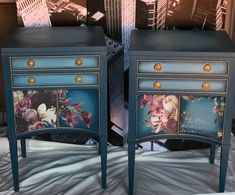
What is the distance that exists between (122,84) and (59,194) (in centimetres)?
69

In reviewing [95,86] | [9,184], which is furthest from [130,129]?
[9,184]

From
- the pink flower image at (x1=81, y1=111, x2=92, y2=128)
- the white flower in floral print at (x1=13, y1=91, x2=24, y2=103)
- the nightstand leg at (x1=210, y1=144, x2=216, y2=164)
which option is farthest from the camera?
the nightstand leg at (x1=210, y1=144, x2=216, y2=164)

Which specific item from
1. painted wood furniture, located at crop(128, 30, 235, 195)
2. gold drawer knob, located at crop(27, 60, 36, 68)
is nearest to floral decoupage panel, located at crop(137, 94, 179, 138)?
painted wood furniture, located at crop(128, 30, 235, 195)

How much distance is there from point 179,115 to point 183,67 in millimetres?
261

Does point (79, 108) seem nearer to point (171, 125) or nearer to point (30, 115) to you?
point (30, 115)

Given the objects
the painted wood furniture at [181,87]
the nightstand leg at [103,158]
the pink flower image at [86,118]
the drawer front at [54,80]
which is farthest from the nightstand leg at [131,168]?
the drawer front at [54,80]

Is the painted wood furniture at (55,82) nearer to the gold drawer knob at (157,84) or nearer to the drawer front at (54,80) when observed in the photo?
the drawer front at (54,80)

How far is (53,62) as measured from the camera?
212 centimetres

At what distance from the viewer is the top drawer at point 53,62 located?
6.91 feet

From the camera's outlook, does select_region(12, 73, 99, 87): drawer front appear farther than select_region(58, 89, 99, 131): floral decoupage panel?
No

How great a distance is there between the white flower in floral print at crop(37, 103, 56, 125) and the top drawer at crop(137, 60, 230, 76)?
0.49 meters

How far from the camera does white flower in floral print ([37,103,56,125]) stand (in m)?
2.27

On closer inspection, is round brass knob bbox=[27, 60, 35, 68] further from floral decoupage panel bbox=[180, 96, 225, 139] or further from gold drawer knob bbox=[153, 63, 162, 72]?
floral decoupage panel bbox=[180, 96, 225, 139]

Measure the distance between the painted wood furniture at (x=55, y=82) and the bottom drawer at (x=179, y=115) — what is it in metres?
0.19
